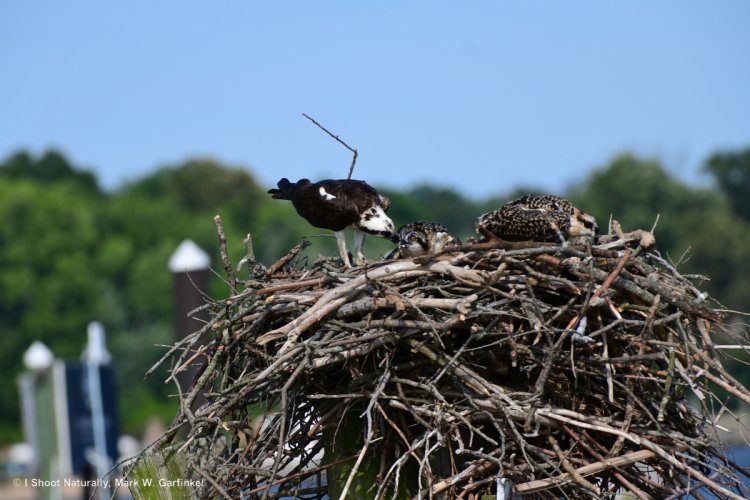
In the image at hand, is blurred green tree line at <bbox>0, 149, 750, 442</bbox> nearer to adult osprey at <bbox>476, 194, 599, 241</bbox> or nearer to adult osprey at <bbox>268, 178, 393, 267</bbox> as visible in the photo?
adult osprey at <bbox>268, 178, 393, 267</bbox>

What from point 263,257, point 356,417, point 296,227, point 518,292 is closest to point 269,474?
point 356,417

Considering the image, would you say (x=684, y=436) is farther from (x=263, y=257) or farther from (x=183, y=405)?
(x=263, y=257)

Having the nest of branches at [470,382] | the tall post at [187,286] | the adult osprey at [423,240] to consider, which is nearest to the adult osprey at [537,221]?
the adult osprey at [423,240]

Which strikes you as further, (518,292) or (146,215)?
(146,215)

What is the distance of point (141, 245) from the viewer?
59.7 m

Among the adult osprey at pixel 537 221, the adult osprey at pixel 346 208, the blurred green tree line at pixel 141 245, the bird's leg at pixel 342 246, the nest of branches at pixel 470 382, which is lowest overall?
the nest of branches at pixel 470 382

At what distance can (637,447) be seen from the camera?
4.84m

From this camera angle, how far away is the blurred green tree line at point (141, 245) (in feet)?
155

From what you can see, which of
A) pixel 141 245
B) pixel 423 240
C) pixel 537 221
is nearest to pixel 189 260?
pixel 423 240

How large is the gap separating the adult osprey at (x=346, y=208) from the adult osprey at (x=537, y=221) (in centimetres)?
79

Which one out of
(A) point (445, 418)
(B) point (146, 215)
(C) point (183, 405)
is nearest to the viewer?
(A) point (445, 418)

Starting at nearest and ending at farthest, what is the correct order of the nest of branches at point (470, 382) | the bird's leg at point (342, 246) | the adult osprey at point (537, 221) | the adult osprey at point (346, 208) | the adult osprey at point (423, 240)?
the nest of branches at point (470, 382), the adult osprey at point (537, 221), the adult osprey at point (423, 240), the bird's leg at point (342, 246), the adult osprey at point (346, 208)

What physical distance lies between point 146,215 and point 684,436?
57788 mm

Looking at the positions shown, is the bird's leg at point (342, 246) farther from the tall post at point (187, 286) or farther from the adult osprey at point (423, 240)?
the tall post at point (187, 286)
